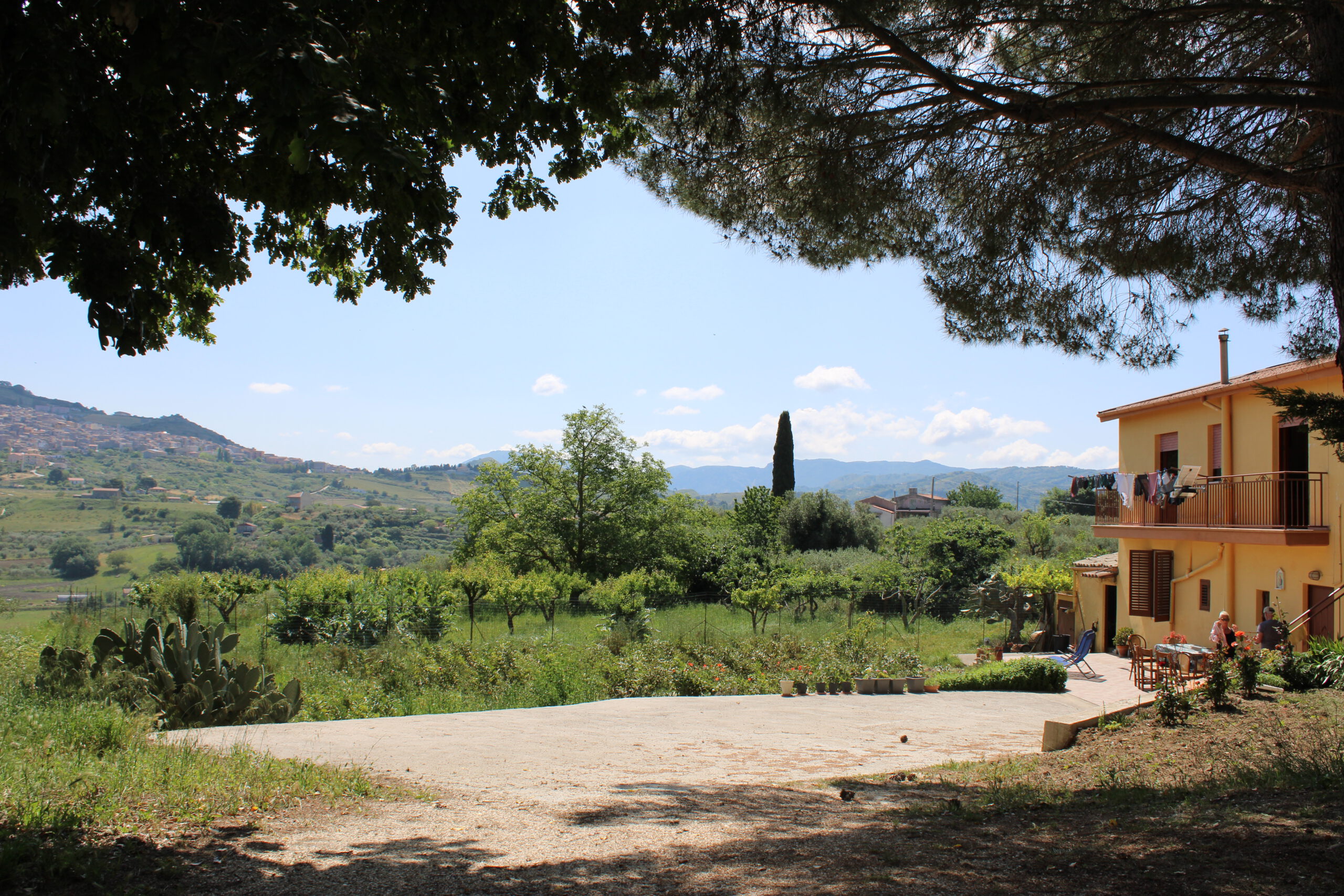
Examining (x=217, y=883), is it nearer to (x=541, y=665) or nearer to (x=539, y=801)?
(x=539, y=801)

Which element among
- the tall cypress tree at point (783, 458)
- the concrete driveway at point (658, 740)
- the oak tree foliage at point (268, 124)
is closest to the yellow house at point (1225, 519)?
the concrete driveway at point (658, 740)

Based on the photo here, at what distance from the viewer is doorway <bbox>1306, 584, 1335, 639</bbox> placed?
1503 centimetres

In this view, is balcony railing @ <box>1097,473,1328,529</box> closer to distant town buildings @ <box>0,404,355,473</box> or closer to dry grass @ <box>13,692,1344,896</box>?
dry grass @ <box>13,692,1344,896</box>

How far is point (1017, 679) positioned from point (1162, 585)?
25.5 feet

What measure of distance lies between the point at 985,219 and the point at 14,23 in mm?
7520

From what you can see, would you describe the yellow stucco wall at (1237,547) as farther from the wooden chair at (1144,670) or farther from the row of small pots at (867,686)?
the row of small pots at (867,686)

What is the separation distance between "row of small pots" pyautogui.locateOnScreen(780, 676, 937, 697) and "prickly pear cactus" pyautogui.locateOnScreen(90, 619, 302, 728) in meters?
7.74

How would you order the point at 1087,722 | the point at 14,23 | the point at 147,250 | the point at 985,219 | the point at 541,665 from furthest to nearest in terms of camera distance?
the point at 541,665 → the point at 1087,722 → the point at 985,219 → the point at 147,250 → the point at 14,23

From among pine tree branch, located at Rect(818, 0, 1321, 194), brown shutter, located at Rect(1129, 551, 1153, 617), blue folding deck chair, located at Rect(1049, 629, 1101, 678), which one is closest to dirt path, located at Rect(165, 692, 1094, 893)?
pine tree branch, located at Rect(818, 0, 1321, 194)

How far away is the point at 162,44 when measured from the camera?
11.5 ft

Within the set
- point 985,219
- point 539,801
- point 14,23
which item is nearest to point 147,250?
point 14,23

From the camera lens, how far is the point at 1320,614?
15.3m

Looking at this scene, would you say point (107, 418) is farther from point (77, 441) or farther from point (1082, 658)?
point (1082, 658)

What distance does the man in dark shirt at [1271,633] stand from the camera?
1442cm
